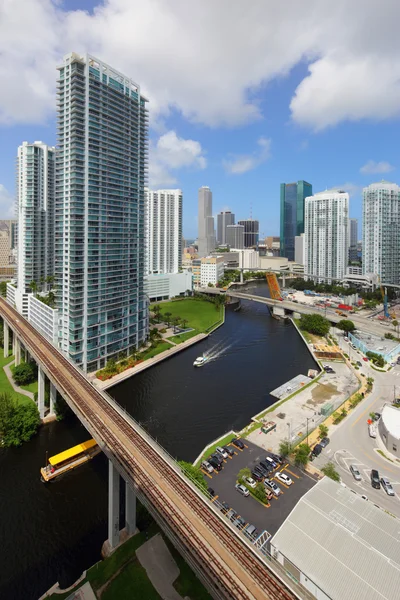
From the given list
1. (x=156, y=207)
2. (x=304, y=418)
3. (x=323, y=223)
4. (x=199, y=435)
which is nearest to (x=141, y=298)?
(x=199, y=435)

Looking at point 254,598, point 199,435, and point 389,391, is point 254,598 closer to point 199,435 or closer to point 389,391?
point 199,435

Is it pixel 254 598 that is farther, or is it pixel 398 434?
pixel 398 434

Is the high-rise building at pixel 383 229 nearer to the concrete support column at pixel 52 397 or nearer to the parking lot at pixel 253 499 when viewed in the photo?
the parking lot at pixel 253 499

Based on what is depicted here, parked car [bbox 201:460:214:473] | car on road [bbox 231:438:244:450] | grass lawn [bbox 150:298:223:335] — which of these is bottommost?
parked car [bbox 201:460:214:473]

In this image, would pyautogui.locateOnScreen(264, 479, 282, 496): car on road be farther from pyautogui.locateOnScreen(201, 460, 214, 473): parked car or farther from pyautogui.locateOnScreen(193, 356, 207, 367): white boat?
pyautogui.locateOnScreen(193, 356, 207, 367): white boat

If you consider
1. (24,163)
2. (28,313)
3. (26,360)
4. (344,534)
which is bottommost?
(344,534)

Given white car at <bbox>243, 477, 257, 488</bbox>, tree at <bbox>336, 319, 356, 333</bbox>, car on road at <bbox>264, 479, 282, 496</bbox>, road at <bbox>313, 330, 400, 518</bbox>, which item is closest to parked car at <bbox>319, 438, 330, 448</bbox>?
road at <bbox>313, 330, 400, 518</bbox>

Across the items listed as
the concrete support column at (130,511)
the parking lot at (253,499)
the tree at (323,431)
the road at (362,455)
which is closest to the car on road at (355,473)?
the road at (362,455)
